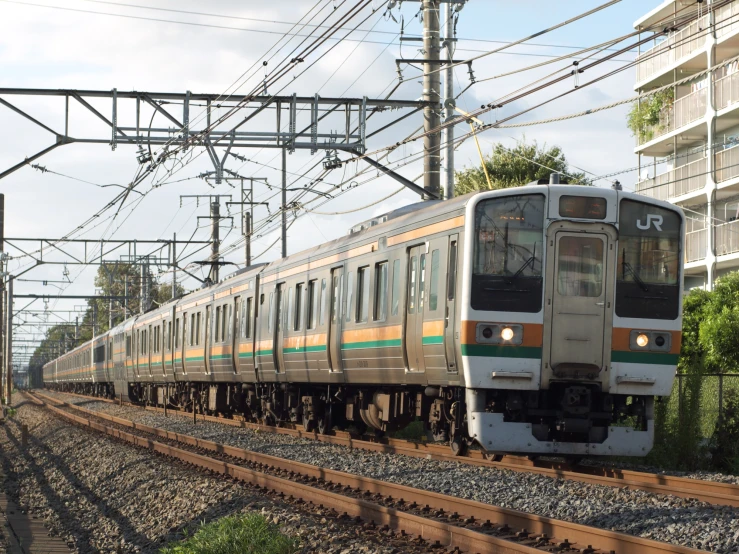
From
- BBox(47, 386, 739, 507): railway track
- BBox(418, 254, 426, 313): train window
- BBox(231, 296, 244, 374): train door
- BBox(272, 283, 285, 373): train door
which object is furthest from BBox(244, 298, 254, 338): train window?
BBox(418, 254, 426, 313): train window

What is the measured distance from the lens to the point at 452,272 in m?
12.0

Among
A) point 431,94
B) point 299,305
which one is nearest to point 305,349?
point 299,305

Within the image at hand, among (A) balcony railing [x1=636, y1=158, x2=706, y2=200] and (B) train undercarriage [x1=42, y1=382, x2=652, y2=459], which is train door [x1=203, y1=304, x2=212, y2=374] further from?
(A) balcony railing [x1=636, y1=158, x2=706, y2=200]

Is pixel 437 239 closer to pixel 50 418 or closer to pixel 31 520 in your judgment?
pixel 31 520

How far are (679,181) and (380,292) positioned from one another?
1001 inches

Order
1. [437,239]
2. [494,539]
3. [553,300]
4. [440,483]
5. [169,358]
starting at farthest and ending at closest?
[169,358] → [437,239] → [553,300] → [440,483] → [494,539]

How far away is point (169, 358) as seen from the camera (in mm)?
31016

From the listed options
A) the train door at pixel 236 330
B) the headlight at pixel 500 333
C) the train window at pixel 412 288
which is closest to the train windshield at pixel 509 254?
the headlight at pixel 500 333

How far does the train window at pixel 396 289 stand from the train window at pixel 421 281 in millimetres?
694

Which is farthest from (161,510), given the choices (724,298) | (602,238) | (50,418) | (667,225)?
(50,418)

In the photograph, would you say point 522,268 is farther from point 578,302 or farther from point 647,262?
point 647,262

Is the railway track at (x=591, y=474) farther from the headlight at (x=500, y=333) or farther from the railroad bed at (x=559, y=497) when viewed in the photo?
the headlight at (x=500, y=333)

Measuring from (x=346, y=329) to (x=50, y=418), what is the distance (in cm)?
1883

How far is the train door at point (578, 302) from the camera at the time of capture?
38.1ft
